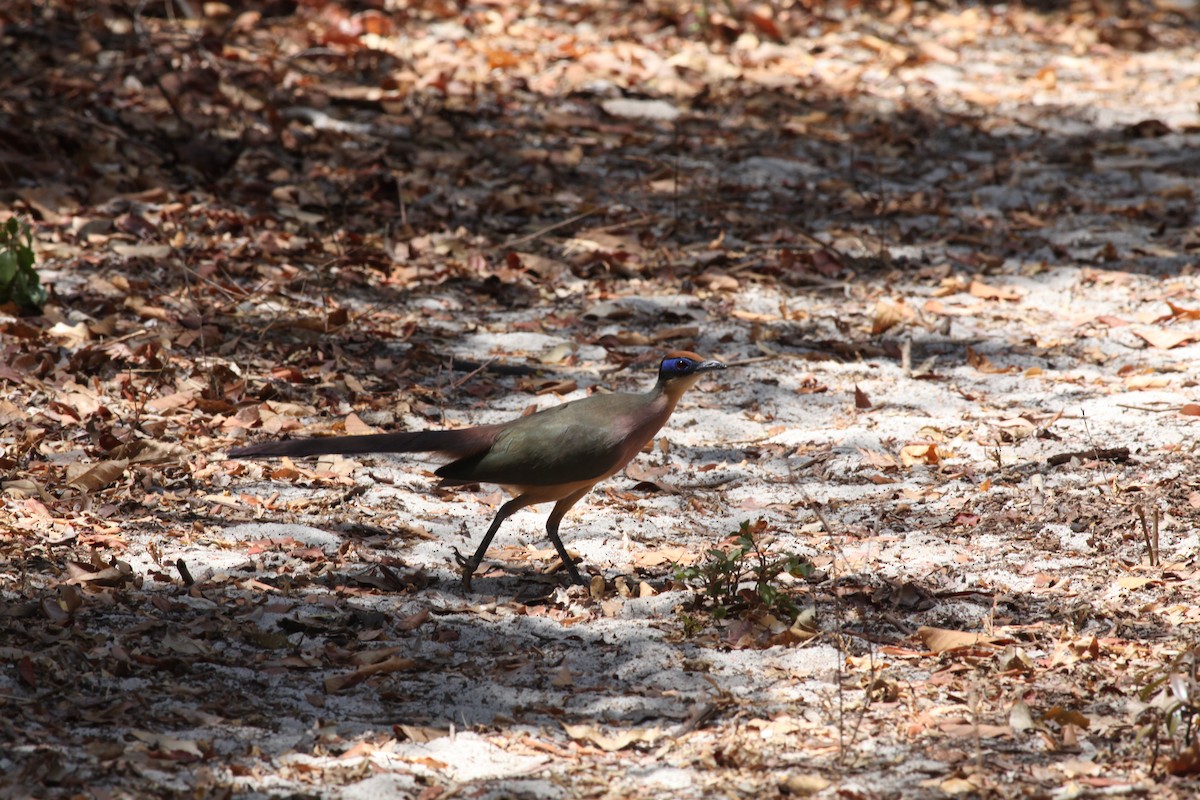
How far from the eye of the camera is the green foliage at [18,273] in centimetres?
659

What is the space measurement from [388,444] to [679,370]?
3.70ft

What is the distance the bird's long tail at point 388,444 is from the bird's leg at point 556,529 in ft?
1.20

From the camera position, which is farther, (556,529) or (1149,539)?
(556,529)

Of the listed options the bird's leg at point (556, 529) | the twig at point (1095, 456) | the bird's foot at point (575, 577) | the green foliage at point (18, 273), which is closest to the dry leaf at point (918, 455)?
the twig at point (1095, 456)

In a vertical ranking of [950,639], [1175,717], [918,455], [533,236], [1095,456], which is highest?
[1175,717]

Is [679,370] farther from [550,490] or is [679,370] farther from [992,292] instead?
[992,292]

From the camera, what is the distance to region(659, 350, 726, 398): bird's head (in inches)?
200

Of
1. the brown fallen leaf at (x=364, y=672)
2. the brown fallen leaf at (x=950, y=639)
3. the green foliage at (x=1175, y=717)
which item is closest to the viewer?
the green foliage at (x=1175, y=717)

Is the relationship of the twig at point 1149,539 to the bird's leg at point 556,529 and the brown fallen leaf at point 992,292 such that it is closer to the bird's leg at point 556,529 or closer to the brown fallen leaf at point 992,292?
the bird's leg at point 556,529

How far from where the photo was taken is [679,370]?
5.09 meters

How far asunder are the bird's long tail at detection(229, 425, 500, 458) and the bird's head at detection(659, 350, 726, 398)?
678mm

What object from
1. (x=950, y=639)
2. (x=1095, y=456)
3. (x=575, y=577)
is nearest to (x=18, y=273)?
(x=575, y=577)

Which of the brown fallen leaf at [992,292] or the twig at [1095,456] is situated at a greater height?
the twig at [1095,456]

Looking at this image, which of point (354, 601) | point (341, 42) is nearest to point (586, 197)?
point (341, 42)
